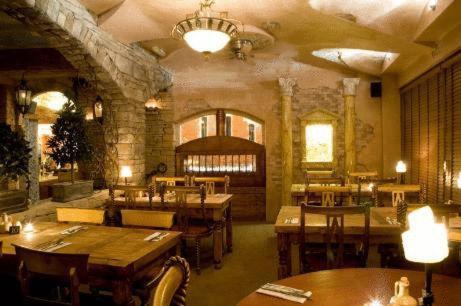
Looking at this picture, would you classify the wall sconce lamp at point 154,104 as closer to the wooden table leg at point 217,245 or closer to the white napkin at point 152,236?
the wooden table leg at point 217,245

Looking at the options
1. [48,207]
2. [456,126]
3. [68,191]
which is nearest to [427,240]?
[456,126]

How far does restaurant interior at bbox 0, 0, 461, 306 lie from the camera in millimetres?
2334

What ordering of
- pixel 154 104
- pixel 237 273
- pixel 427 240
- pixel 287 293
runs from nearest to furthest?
pixel 427 240
pixel 287 293
pixel 237 273
pixel 154 104

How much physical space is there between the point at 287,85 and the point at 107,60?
3.67m

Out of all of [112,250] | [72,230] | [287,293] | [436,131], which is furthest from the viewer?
[436,131]

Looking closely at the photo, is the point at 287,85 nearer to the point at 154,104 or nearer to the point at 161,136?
the point at 154,104

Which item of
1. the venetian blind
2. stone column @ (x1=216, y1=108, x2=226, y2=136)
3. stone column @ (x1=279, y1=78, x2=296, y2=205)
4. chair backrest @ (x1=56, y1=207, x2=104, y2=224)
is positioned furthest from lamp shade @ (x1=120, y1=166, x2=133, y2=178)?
the venetian blind

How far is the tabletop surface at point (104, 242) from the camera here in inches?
96.9

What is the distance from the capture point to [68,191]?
491 cm

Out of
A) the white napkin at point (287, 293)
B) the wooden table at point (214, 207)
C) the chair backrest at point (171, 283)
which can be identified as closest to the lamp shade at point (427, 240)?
the white napkin at point (287, 293)

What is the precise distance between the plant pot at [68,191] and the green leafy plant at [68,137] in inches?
12.1

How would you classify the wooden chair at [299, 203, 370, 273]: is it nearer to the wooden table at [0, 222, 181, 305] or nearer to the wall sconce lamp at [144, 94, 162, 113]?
the wooden table at [0, 222, 181, 305]

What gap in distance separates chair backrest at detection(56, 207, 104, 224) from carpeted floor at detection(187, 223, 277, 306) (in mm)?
1207

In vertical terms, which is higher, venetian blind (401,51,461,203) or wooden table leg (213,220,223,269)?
venetian blind (401,51,461,203)
